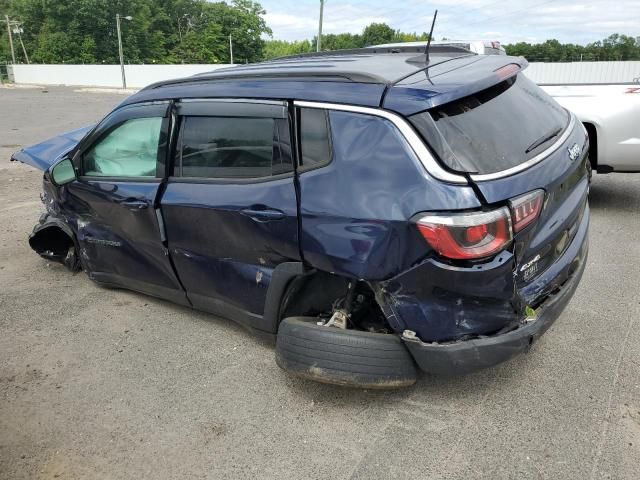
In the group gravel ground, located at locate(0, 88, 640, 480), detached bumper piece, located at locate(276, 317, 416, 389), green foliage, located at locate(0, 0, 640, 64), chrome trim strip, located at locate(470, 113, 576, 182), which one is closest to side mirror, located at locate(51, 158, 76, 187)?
gravel ground, located at locate(0, 88, 640, 480)

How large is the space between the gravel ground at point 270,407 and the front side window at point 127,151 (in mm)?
1072

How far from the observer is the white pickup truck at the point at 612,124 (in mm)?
5902

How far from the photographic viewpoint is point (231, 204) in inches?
122

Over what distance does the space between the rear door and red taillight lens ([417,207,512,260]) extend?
29.3 inches

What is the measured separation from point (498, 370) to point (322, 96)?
186cm

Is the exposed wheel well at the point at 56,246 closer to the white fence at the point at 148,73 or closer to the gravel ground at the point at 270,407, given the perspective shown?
the gravel ground at the point at 270,407

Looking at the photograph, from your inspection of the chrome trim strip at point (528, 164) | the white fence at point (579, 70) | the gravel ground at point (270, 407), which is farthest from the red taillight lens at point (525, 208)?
the white fence at point (579, 70)

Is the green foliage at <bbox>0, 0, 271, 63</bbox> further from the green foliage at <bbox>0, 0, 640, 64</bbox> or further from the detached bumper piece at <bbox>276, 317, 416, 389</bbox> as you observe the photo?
the detached bumper piece at <bbox>276, 317, 416, 389</bbox>

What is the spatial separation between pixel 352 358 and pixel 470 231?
877 millimetres

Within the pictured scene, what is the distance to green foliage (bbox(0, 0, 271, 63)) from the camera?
7662 cm

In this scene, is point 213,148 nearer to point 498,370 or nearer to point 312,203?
point 312,203

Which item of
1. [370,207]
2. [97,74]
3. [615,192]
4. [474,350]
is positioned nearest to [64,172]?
[370,207]

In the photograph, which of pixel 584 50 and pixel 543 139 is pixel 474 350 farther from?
pixel 584 50

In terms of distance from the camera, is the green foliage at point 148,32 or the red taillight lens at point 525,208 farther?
the green foliage at point 148,32
